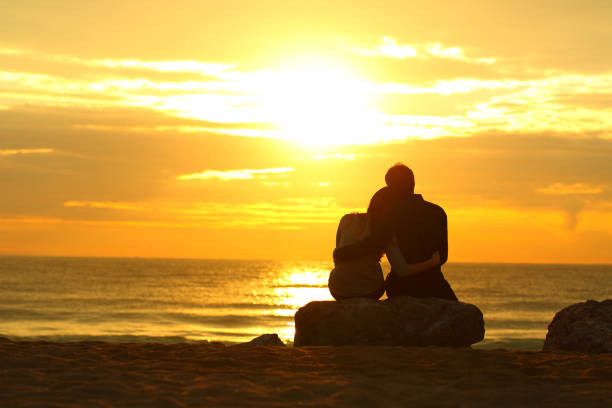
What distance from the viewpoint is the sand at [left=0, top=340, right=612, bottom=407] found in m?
6.13

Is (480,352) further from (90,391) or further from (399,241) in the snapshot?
(90,391)

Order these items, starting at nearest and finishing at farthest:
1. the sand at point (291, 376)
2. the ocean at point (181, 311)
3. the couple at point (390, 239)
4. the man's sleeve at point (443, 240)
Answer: the sand at point (291, 376), the couple at point (390, 239), the man's sleeve at point (443, 240), the ocean at point (181, 311)

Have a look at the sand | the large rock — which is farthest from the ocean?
the sand

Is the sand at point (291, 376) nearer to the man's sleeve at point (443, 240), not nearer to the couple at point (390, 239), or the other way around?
the couple at point (390, 239)

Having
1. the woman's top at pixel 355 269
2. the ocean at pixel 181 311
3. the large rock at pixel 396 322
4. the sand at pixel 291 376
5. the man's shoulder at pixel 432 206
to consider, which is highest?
the man's shoulder at pixel 432 206

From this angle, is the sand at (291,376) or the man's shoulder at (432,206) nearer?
the sand at (291,376)

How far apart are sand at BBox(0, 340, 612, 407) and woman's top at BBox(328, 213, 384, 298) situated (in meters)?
0.90

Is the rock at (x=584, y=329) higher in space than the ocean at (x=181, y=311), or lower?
higher

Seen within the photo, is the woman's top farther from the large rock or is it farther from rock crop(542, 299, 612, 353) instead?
rock crop(542, 299, 612, 353)

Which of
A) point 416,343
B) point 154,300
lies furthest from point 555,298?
point 416,343

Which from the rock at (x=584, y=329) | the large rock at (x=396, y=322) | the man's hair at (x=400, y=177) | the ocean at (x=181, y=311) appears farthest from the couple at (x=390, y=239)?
the ocean at (x=181, y=311)

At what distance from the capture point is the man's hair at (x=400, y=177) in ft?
29.0

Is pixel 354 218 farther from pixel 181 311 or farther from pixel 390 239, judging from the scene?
pixel 181 311

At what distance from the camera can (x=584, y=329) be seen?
10.1 meters
